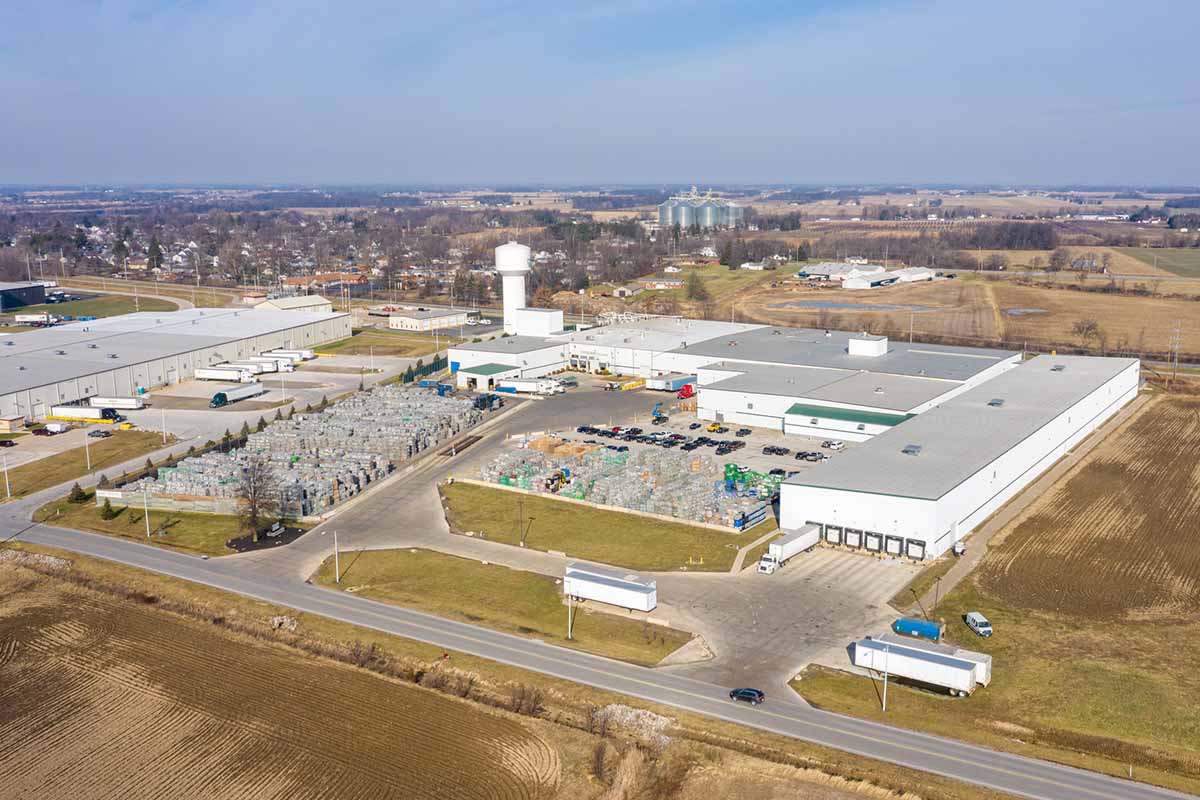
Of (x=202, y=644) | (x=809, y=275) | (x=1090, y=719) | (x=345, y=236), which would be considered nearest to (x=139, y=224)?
(x=345, y=236)

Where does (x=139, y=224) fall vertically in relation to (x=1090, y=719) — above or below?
above

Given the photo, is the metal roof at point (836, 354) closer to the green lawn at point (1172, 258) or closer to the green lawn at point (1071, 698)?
the green lawn at point (1071, 698)

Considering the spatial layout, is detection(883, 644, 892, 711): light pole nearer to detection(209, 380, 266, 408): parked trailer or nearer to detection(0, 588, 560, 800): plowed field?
detection(0, 588, 560, 800): plowed field

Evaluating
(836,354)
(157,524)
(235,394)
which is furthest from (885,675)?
(235,394)

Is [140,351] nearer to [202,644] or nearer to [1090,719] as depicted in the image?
[202,644]

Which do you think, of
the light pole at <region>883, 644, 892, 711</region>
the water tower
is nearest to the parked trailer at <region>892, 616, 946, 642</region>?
the light pole at <region>883, 644, 892, 711</region>

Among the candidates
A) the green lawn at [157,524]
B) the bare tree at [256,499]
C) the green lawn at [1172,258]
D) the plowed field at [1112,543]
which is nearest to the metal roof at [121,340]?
the green lawn at [157,524]

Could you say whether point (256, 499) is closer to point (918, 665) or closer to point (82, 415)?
point (82, 415)

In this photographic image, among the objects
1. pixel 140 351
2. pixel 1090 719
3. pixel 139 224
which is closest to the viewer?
pixel 1090 719
